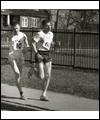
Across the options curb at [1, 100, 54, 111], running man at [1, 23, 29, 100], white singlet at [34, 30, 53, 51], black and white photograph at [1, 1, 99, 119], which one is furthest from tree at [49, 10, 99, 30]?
curb at [1, 100, 54, 111]

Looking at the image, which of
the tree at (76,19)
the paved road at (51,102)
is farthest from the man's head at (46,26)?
the tree at (76,19)

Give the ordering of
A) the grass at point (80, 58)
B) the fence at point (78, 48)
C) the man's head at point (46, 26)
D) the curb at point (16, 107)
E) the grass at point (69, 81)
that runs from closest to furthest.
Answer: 1. the curb at point (16, 107)
2. the man's head at point (46, 26)
3. the grass at point (69, 81)
4. the fence at point (78, 48)
5. the grass at point (80, 58)

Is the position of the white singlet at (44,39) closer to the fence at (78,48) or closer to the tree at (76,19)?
the tree at (76,19)

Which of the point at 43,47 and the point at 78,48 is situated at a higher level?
the point at 43,47

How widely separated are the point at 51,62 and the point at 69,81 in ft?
10.0

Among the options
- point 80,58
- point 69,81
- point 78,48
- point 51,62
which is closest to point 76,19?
point 78,48

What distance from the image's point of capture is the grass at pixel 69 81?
8.79 meters

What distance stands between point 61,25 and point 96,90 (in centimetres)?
405

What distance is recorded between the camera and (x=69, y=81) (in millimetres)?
10375

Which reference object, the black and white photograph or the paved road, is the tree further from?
the paved road

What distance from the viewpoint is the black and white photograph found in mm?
7133

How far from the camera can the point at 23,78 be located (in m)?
11.1

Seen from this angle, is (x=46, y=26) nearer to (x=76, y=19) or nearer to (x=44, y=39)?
(x=44, y=39)

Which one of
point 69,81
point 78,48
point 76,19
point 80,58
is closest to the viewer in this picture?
point 69,81
